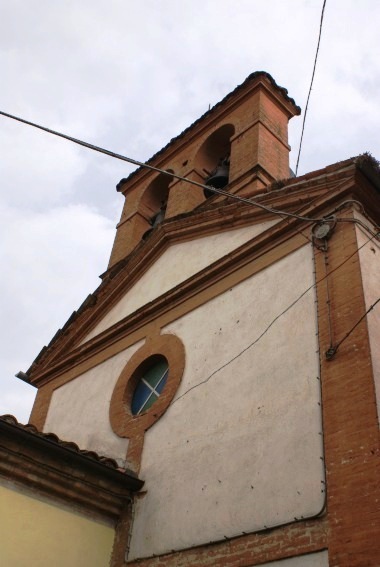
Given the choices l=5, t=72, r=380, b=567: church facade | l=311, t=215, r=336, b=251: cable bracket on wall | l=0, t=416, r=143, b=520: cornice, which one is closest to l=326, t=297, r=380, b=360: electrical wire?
l=5, t=72, r=380, b=567: church facade

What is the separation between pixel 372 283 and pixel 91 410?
4.46 m

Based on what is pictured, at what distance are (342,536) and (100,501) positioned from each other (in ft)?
10.3

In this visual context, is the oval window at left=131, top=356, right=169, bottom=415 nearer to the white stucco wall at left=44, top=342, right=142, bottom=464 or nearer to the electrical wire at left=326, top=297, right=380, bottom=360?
the white stucco wall at left=44, top=342, right=142, bottom=464

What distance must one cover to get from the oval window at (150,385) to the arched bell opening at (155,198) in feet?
17.6

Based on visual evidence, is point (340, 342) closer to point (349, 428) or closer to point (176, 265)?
point (349, 428)

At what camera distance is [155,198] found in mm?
13820

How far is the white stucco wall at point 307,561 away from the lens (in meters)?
4.84

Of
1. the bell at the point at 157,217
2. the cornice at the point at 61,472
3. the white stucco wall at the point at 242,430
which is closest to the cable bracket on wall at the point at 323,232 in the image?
the white stucco wall at the point at 242,430

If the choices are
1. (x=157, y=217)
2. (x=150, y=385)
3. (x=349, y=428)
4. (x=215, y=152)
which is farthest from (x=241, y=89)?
(x=349, y=428)

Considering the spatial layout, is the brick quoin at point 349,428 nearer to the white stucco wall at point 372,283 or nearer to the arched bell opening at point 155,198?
the white stucco wall at point 372,283

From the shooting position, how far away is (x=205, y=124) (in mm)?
12953

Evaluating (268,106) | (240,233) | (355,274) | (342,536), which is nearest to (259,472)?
(342,536)

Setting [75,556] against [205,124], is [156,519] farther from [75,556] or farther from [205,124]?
[205,124]

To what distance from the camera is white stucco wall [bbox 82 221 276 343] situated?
8.41m
